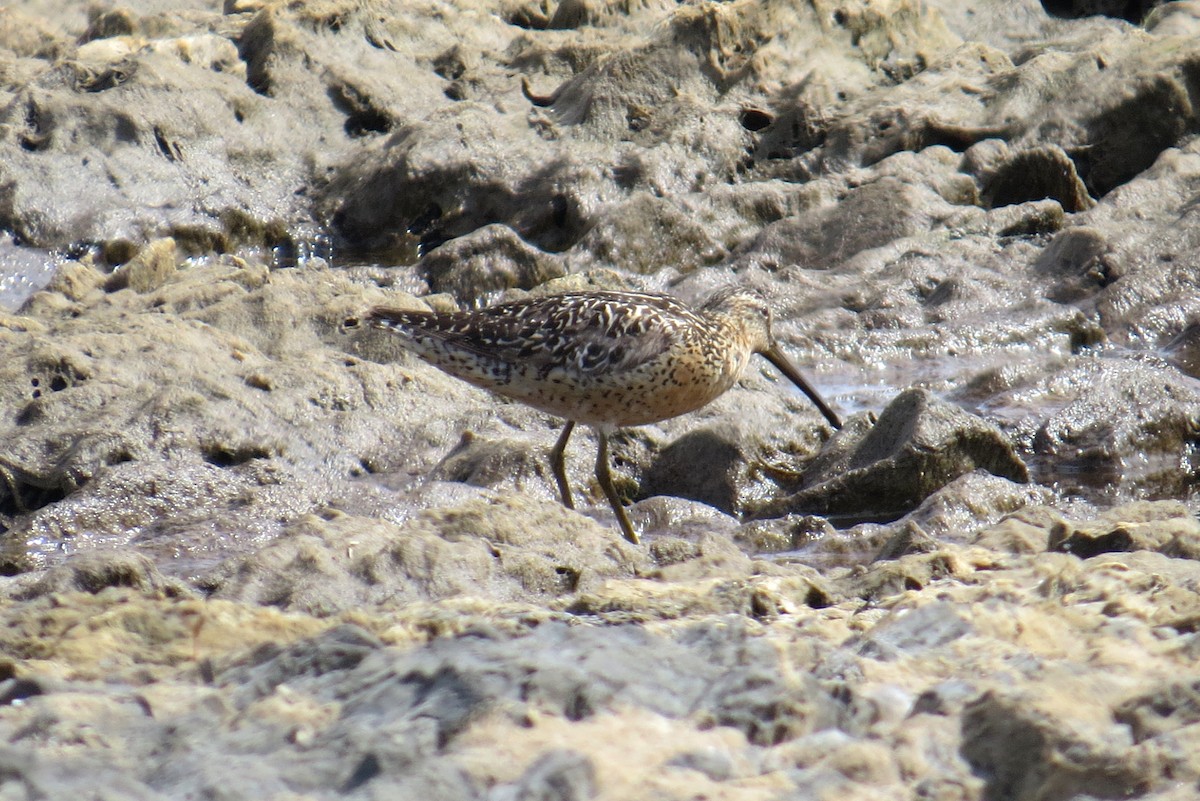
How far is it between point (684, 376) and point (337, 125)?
6183 mm

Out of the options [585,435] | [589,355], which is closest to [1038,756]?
[589,355]

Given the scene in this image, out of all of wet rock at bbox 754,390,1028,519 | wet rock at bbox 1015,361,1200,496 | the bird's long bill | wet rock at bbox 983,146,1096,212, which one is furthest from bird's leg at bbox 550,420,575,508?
wet rock at bbox 983,146,1096,212

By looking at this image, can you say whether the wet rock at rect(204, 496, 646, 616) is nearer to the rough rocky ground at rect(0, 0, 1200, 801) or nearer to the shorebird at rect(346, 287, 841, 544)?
the rough rocky ground at rect(0, 0, 1200, 801)

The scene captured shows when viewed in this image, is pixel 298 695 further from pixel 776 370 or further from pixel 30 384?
pixel 776 370

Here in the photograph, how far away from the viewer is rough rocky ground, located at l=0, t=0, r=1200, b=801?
8.02 ft

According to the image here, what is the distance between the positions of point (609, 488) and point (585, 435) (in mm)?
A: 901

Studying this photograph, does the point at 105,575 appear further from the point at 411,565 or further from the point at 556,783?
the point at 556,783

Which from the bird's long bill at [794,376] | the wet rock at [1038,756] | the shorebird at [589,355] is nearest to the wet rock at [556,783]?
the wet rock at [1038,756]

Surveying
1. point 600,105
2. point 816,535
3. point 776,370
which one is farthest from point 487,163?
point 816,535

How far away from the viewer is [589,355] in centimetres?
646

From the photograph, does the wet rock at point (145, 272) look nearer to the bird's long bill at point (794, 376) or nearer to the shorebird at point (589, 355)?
the shorebird at point (589, 355)

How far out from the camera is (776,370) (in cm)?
843

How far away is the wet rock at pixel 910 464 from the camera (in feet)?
21.8

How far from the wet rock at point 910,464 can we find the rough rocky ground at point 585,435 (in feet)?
0.07
